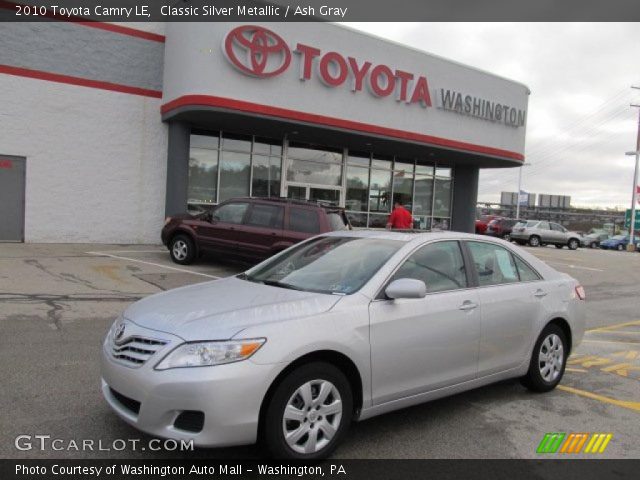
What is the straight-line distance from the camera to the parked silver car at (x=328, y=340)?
3.19 m

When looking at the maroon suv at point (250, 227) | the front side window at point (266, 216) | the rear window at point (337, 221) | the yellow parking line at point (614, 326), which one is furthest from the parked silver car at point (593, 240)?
the front side window at point (266, 216)

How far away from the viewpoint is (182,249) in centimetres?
1266

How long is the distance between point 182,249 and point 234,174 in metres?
5.83

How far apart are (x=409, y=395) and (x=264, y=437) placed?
122cm

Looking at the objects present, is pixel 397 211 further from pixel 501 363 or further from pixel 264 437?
pixel 264 437

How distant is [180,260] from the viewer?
1269 centimetres

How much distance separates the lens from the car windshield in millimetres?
4184

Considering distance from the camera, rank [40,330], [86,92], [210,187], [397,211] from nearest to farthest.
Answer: [40,330] → [397,211] → [86,92] → [210,187]

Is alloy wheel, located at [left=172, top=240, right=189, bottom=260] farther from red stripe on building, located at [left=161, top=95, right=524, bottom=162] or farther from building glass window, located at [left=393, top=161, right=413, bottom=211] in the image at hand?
building glass window, located at [left=393, top=161, right=413, bottom=211]

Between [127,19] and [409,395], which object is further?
[127,19]

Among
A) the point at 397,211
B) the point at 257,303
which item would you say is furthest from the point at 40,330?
the point at 397,211

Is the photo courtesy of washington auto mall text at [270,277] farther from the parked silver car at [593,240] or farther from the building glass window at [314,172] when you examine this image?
the parked silver car at [593,240]

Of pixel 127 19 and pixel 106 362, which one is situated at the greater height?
pixel 127 19

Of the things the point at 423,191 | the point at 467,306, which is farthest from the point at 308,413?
the point at 423,191
